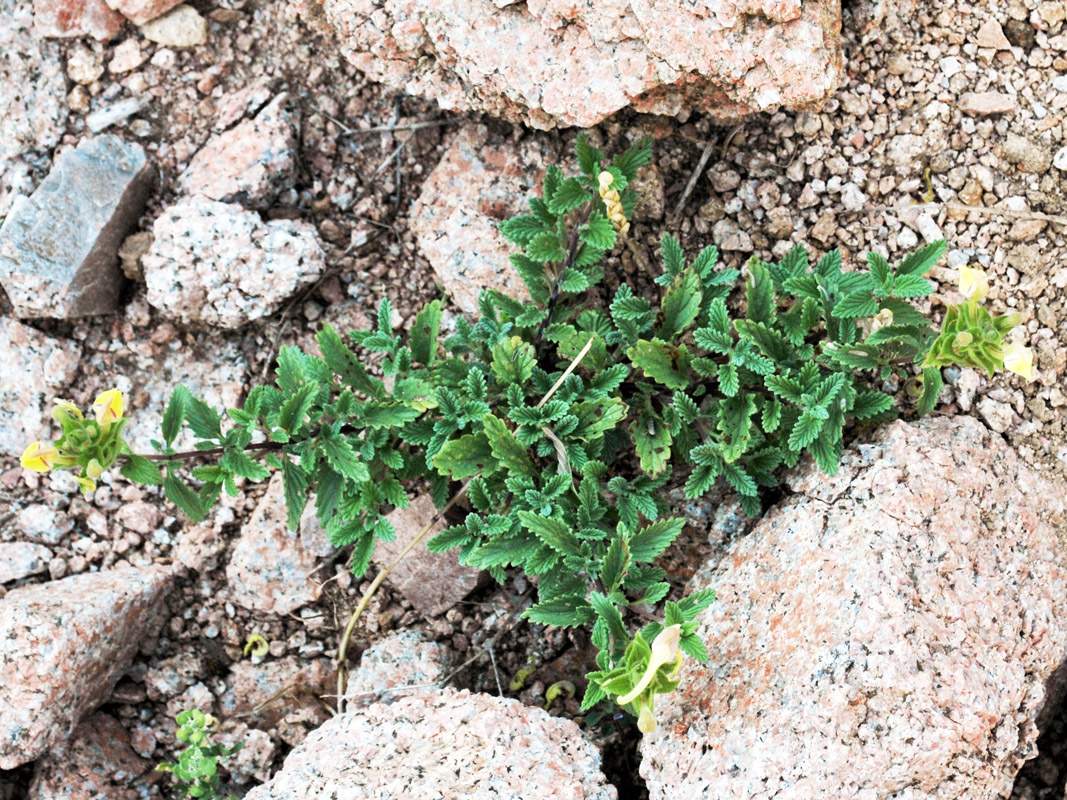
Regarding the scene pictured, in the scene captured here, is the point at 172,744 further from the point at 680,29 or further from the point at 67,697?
the point at 680,29

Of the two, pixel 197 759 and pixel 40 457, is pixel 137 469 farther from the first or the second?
pixel 197 759

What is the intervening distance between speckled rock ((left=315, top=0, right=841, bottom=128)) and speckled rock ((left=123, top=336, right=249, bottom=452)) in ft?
5.11

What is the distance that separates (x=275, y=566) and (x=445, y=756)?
4.67ft

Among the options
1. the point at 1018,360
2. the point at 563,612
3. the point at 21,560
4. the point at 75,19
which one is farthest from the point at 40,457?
the point at 1018,360

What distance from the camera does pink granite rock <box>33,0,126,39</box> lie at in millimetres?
4652

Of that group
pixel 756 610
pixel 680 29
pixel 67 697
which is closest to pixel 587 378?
pixel 756 610

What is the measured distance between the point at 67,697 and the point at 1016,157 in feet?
15.0

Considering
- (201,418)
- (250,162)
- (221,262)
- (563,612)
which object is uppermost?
(250,162)

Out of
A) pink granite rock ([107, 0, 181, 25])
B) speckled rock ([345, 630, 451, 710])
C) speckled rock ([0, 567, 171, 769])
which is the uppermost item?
pink granite rock ([107, 0, 181, 25])

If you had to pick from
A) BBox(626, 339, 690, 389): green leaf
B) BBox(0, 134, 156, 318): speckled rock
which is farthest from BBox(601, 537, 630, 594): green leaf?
BBox(0, 134, 156, 318): speckled rock

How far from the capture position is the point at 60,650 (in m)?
4.03

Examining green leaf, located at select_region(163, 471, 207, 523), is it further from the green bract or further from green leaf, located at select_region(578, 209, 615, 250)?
green leaf, located at select_region(578, 209, 615, 250)

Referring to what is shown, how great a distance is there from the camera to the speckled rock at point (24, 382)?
181 inches

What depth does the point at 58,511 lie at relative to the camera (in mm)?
4578
